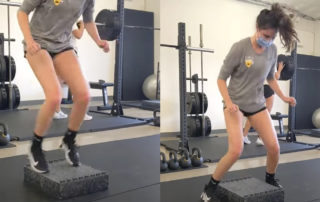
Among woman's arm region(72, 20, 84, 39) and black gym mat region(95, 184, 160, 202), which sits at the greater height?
woman's arm region(72, 20, 84, 39)

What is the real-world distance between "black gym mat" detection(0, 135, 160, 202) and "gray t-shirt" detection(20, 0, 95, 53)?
73 centimetres

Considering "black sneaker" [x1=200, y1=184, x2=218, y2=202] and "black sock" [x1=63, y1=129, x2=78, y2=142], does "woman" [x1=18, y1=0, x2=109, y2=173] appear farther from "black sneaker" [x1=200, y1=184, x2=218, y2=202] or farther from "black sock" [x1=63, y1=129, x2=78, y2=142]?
"black sneaker" [x1=200, y1=184, x2=218, y2=202]

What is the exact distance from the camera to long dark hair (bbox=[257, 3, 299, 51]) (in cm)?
189

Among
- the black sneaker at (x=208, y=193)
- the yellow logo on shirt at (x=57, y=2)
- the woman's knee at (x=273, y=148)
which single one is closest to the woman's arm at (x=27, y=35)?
the yellow logo on shirt at (x=57, y=2)

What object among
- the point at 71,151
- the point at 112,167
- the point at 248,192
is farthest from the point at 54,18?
the point at 248,192

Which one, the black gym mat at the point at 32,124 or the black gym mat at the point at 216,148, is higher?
the black gym mat at the point at 32,124

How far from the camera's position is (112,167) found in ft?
7.50

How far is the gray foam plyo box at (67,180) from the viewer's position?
180cm

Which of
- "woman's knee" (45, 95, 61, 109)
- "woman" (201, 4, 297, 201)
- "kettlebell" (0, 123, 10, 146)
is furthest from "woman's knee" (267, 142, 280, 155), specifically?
"kettlebell" (0, 123, 10, 146)

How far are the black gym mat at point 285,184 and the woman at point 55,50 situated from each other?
770mm

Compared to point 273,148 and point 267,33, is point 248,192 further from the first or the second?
point 267,33

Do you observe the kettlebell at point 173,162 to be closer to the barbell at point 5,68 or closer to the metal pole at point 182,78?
the metal pole at point 182,78

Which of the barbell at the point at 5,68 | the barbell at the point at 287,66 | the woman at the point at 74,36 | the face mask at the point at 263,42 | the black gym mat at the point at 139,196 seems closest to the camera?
the woman at the point at 74,36

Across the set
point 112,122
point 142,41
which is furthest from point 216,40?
point 112,122
